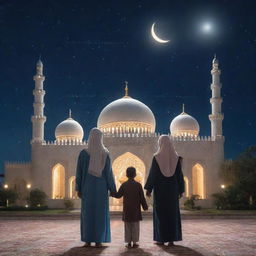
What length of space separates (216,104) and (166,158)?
67.5 ft

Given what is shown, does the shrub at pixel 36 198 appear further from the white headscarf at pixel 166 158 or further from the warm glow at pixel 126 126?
the white headscarf at pixel 166 158

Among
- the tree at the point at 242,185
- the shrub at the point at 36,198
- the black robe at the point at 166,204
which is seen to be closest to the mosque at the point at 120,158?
the shrub at the point at 36,198

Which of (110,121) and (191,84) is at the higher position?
(191,84)

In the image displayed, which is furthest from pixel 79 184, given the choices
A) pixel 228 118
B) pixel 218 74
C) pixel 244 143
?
pixel 244 143

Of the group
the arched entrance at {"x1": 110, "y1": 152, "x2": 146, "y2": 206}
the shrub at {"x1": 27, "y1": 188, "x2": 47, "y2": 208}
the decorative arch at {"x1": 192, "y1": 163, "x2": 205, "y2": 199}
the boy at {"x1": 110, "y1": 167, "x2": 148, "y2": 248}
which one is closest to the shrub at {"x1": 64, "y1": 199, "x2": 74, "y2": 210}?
the shrub at {"x1": 27, "y1": 188, "x2": 47, "y2": 208}

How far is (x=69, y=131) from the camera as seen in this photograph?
1193 inches

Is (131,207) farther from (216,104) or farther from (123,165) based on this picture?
(216,104)

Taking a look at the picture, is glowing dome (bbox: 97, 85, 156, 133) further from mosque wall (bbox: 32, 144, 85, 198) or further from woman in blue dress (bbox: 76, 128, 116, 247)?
woman in blue dress (bbox: 76, 128, 116, 247)

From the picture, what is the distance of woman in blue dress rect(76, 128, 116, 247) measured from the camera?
6.70 m

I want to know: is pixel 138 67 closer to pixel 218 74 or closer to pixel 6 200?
pixel 218 74

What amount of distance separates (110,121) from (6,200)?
29.2ft

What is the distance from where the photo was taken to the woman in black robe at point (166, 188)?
6.89 m

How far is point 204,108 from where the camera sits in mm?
32844

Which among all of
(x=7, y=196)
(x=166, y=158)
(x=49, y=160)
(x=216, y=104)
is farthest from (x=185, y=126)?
(x=166, y=158)
